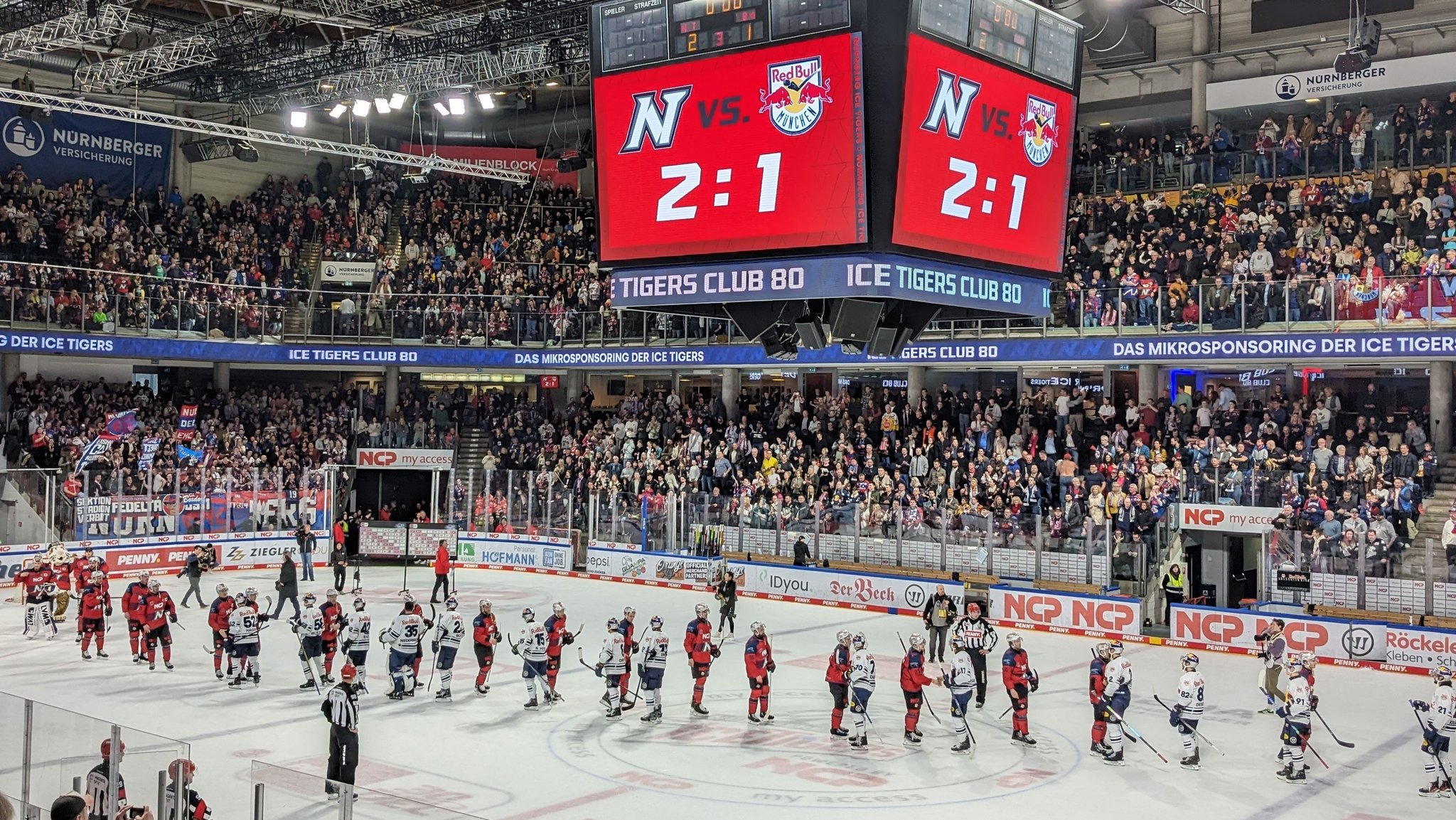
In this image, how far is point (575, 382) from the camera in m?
47.1

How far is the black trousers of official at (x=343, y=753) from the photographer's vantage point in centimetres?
1473

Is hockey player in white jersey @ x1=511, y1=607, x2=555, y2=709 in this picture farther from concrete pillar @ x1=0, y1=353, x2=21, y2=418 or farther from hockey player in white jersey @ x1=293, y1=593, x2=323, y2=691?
concrete pillar @ x1=0, y1=353, x2=21, y2=418

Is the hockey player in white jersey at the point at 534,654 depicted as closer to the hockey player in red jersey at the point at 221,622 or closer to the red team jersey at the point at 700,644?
the red team jersey at the point at 700,644

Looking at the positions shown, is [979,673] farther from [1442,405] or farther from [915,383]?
[915,383]

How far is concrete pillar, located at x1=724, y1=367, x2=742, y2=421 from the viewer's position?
139 feet

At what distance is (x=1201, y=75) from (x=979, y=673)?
25.4m

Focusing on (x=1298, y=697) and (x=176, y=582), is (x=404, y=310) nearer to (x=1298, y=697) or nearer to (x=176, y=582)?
(x=176, y=582)

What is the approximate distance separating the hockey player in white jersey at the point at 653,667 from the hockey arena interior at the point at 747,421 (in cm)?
10

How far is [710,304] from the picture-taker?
18562 millimetres

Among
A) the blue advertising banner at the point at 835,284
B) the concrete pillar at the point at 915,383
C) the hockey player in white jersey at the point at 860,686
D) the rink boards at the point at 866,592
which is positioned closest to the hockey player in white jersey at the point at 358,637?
the blue advertising banner at the point at 835,284

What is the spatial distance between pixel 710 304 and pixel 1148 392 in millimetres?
19908

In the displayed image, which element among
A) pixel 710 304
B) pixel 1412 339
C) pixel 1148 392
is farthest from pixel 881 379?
pixel 710 304

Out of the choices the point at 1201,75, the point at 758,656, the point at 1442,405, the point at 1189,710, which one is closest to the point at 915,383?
the point at 1201,75

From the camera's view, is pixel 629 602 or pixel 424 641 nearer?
pixel 424 641
